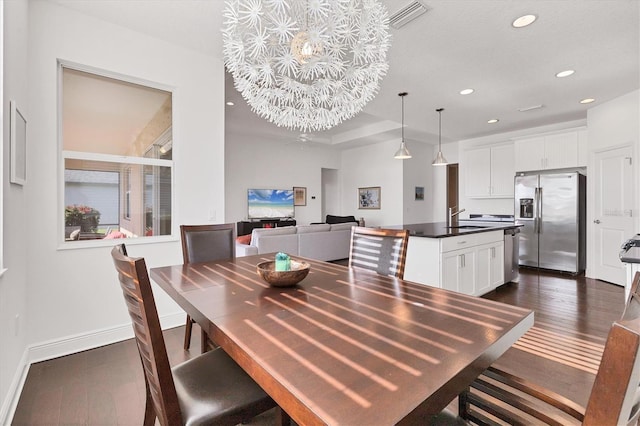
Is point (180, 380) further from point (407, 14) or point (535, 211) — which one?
point (535, 211)

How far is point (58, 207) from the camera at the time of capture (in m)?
2.41

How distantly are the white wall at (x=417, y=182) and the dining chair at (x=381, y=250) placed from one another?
5318 millimetres

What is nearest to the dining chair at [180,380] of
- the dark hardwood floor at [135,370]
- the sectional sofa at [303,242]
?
the dark hardwood floor at [135,370]

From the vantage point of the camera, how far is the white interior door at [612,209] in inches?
163

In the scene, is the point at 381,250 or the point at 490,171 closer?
the point at 381,250

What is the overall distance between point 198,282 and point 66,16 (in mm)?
2502

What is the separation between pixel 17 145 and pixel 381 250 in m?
2.41

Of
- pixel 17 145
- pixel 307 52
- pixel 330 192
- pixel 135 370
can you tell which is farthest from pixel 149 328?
pixel 330 192

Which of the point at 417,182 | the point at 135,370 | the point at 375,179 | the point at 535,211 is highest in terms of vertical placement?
the point at 375,179

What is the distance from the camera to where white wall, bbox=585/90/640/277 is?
4.01 metres

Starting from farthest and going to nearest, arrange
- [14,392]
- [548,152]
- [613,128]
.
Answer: [548,152]
[613,128]
[14,392]

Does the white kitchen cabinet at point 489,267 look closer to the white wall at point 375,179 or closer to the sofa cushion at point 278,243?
the sofa cushion at point 278,243

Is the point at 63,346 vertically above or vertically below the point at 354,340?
below

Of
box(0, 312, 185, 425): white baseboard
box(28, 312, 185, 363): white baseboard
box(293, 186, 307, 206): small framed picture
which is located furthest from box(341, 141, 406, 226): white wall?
box(28, 312, 185, 363): white baseboard
